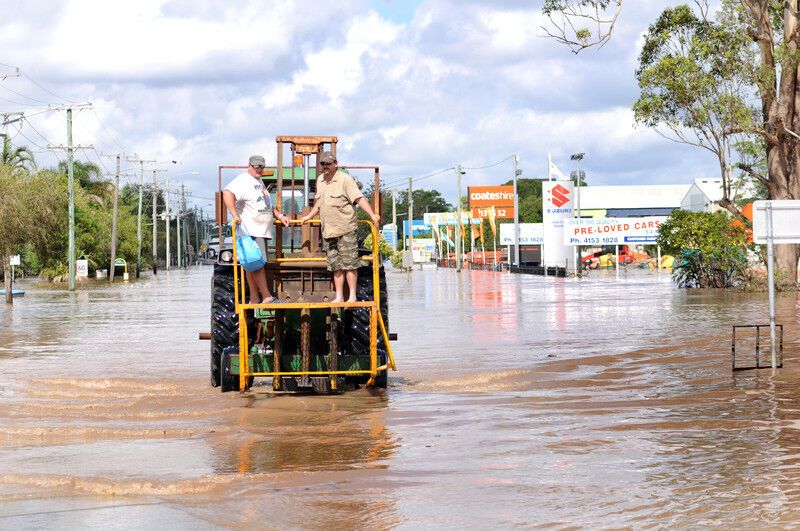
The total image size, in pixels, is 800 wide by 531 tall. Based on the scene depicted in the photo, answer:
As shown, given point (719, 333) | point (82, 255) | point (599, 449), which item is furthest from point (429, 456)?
point (82, 255)

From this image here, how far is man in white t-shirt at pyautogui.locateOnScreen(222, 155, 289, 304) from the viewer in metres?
12.8

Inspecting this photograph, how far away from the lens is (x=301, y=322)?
42.7 feet

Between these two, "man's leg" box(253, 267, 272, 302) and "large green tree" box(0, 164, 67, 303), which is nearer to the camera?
"man's leg" box(253, 267, 272, 302)

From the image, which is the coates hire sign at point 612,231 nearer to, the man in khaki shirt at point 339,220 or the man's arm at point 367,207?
the man's arm at point 367,207

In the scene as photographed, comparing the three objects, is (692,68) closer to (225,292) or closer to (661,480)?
(225,292)

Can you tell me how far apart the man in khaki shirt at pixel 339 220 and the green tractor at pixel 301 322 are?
0.24m

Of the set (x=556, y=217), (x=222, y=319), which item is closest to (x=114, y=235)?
(x=556, y=217)

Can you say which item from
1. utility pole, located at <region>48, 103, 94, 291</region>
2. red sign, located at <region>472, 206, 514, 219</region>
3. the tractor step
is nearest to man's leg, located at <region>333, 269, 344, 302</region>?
the tractor step

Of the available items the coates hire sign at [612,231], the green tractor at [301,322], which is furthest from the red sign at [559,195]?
the green tractor at [301,322]

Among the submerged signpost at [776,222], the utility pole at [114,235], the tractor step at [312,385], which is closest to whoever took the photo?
the tractor step at [312,385]

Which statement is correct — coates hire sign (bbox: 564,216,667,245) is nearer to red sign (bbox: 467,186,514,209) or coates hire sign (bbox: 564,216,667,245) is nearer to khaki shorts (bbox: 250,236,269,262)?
khaki shorts (bbox: 250,236,269,262)

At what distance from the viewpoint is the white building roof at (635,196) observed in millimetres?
122312

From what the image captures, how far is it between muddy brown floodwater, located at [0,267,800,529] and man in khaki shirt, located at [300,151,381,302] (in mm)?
1385

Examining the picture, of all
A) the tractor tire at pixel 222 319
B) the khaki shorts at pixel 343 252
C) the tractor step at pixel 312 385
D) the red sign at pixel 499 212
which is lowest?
the tractor step at pixel 312 385
